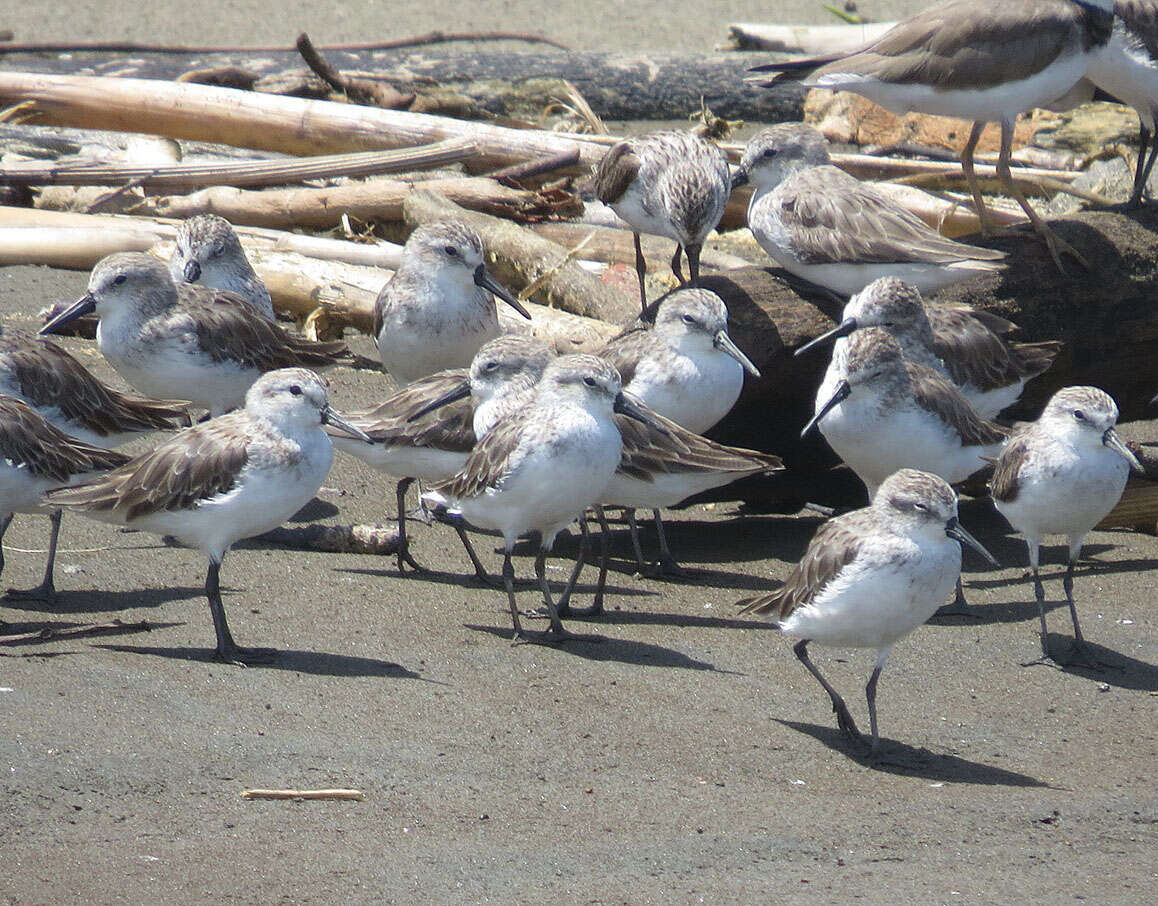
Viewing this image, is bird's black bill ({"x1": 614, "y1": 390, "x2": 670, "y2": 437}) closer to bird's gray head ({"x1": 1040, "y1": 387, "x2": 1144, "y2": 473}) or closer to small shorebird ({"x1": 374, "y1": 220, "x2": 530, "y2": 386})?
bird's gray head ({"x1": 1040, "y1": 387, "x2": 1144, "y2": 473})

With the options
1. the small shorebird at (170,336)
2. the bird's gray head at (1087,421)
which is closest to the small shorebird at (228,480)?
the small shorebird at (170,336)

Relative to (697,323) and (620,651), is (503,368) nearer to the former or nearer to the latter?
(697,323)

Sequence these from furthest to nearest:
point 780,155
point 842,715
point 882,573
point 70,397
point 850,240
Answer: point 780,155 < point 850,240 < point 70,397 < point 842,715 < point 882,573

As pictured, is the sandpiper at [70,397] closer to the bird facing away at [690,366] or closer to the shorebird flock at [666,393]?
the shorebird flock at [666,393]

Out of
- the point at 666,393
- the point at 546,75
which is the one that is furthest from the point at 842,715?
the point at 546,75

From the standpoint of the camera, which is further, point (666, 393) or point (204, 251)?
point (204, 251)

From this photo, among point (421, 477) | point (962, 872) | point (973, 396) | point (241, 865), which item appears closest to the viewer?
point (241, 865)

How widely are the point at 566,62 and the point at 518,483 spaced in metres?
12.2

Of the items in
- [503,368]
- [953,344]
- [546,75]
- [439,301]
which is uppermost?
[546,75]

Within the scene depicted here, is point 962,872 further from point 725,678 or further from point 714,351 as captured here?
point 714,351

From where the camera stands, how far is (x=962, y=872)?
5238mm

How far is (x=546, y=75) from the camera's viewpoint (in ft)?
58.9

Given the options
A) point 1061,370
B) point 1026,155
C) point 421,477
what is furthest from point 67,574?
point 1026,155

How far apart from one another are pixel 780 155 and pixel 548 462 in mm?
4486
